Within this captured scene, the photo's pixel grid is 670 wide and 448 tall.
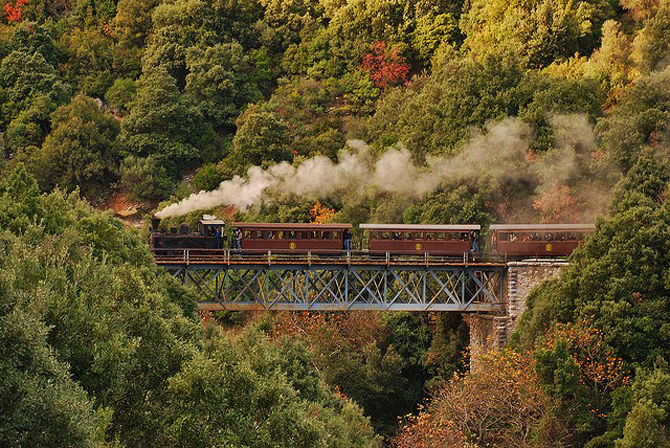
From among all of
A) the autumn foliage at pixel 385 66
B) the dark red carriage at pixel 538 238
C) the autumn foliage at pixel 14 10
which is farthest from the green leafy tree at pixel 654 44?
the autumn foliage at pixel 14 10

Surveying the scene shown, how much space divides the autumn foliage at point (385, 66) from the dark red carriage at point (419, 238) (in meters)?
31.4

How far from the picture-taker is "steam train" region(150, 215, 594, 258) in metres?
69.2

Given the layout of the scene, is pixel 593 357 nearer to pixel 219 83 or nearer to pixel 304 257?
pixel 304 257

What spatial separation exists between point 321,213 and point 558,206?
49.0 ft

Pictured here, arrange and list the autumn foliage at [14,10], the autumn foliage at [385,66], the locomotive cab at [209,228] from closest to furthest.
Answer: the locomotive cab at [209,228], the autumn foliage at [385,66], the autumn foliage at [14,10]

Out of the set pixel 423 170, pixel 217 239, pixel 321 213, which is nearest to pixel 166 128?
pixel 321 213

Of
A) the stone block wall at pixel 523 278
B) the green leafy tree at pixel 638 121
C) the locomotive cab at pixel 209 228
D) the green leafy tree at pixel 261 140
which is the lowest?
the stone block wall at pixel 523 278

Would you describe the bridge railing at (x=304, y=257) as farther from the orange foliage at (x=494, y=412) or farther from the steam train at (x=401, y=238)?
the orange foliage at (x=494, y=412)

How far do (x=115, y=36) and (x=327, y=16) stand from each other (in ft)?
57.0

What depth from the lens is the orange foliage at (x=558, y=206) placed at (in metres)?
77.3

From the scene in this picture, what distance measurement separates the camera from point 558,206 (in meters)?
77.8

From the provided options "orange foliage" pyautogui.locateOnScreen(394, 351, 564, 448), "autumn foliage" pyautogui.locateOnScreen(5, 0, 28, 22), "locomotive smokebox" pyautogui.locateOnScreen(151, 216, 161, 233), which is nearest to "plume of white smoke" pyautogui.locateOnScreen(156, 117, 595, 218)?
"locomotive smokebox" pyautogui.locateOnScreen(151, 216, 161, 233)

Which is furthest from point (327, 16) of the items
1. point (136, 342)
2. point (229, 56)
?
point (136, 342)

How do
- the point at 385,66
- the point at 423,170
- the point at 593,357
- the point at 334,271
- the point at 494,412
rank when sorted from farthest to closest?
the point at 385,66
the point at 423,170
the point at 334,271
the point at 494,412
the point at 593,357
